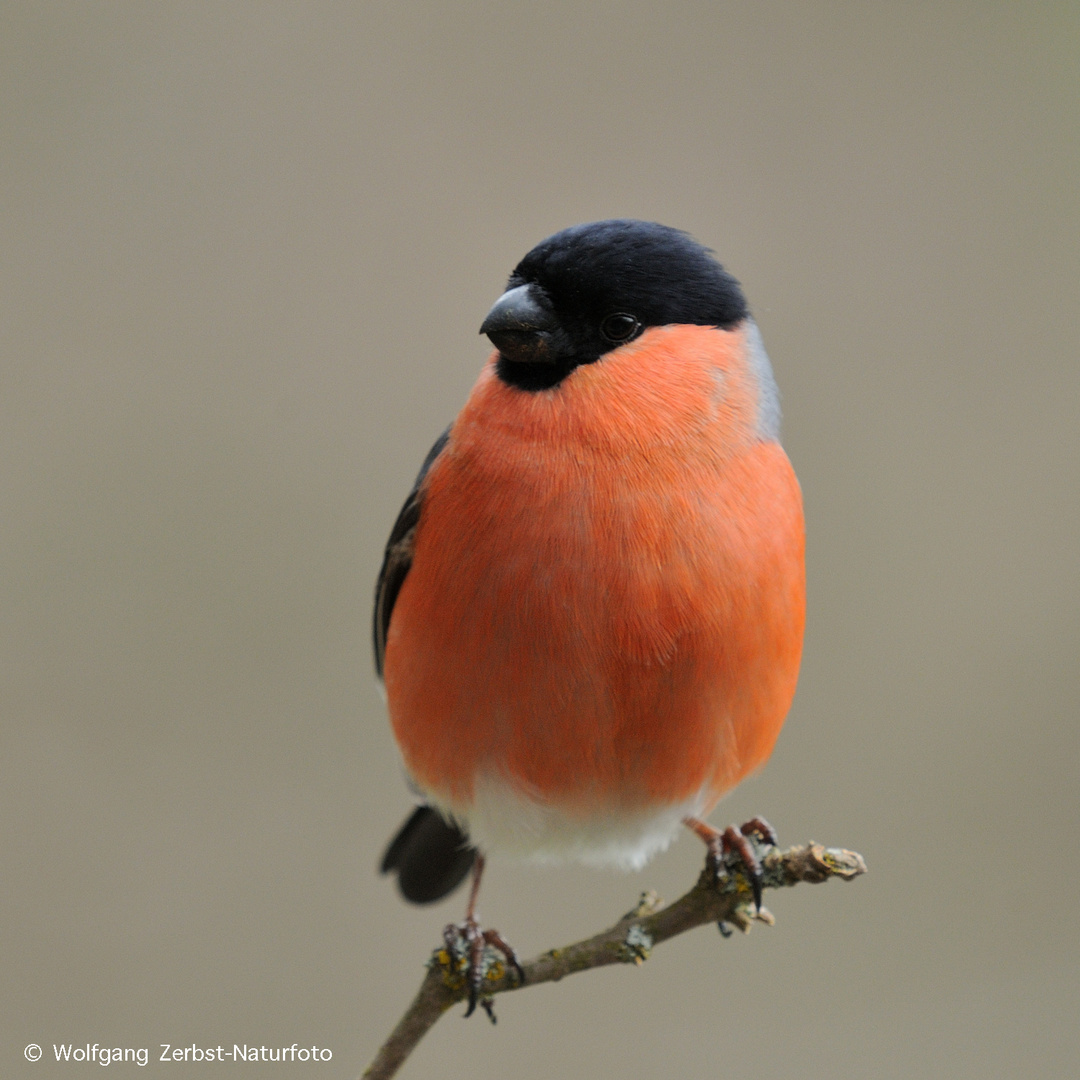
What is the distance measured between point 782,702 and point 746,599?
294 mm

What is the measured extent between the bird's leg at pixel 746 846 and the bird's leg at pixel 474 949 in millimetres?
378

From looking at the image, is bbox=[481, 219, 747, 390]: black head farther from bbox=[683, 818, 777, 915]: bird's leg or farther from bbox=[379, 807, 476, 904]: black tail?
bbox=[379, 807, 476, 904]: black tail

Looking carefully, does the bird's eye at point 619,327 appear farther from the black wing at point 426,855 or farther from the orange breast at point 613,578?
the black wing at point 426,855

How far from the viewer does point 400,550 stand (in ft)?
6.91

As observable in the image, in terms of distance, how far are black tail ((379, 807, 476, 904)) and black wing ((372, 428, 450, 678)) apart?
0.53 meters

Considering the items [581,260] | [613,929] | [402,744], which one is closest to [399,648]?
[402,744]

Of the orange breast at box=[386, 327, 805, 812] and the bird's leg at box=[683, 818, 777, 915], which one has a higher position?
the orange breast at box=[386, 327, 805, 812]

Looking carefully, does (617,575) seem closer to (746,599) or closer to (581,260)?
(746,599)

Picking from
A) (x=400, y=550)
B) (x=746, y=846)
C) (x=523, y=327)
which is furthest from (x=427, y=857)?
(x=523, y=327)

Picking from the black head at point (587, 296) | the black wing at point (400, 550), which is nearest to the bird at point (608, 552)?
the black head at point (587, 296)

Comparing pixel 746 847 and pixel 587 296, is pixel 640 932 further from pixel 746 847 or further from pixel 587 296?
pixel 587 296

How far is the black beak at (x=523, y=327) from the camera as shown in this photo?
169 cm

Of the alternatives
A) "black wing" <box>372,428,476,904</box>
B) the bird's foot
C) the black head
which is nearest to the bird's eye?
the black head

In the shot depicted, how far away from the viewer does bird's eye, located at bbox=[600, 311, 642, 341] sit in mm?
1758
